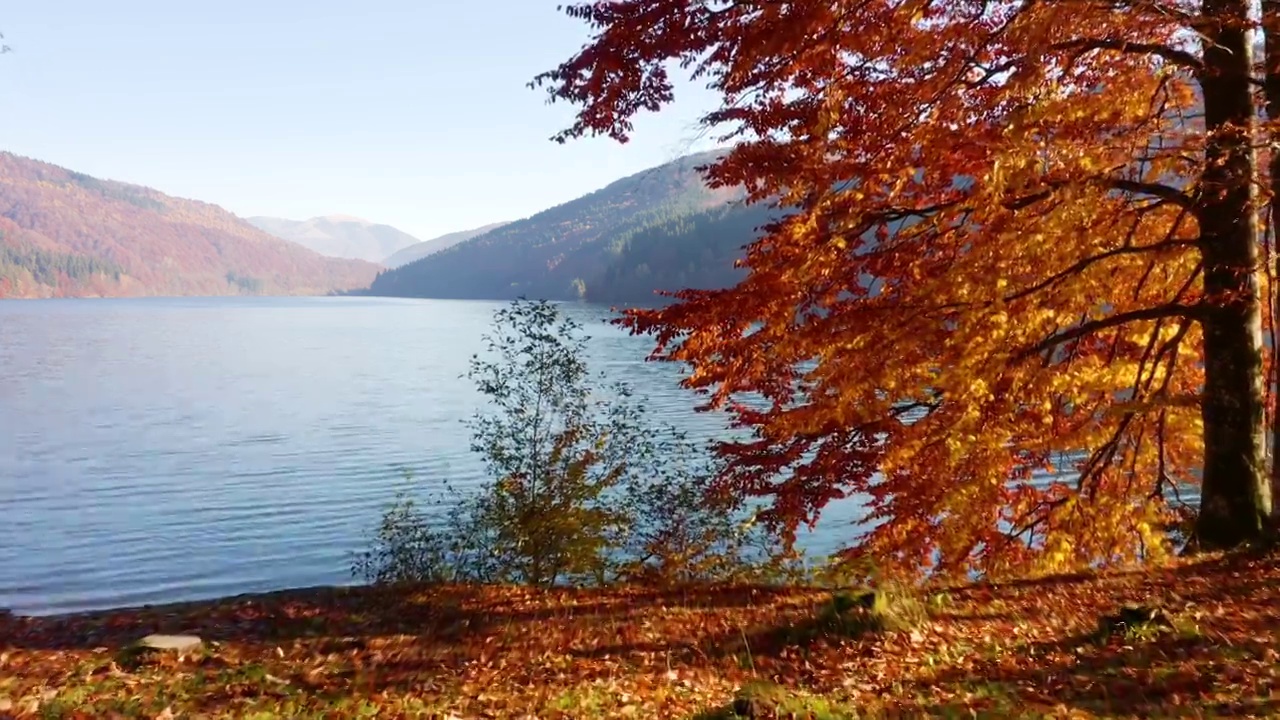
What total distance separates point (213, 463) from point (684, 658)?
1190 inches

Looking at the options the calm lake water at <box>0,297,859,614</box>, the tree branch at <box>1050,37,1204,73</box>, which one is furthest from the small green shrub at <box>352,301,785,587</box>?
the tree branch at <box>1050,37,1204,73</box>

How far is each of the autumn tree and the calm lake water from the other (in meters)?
13.1

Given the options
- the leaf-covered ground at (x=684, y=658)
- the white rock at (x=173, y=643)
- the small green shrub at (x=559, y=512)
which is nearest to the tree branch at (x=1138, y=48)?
the leaf-covered ground at (x=684, y=658)

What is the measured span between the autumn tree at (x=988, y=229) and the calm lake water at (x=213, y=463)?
43.1 feet

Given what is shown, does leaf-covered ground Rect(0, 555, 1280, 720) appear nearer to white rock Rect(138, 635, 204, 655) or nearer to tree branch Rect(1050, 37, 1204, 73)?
white rock Rect(138, 635, 204, 655)

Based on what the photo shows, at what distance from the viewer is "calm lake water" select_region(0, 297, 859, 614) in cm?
2191

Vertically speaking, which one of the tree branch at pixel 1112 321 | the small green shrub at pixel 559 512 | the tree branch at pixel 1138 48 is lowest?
the small green shrub at pixel 559 512

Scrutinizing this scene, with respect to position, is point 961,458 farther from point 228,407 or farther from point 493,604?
point 228,407

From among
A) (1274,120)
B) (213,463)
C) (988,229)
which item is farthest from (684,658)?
(213,463)

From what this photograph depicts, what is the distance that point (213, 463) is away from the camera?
109 ft

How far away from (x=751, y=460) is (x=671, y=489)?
169 inches

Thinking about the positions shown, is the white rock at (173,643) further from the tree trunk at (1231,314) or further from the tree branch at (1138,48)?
the tree trunk at (1231,314)

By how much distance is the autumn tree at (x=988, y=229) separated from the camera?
26.9 feet

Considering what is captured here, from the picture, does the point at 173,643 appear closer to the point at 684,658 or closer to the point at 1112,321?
the point at 684,658
